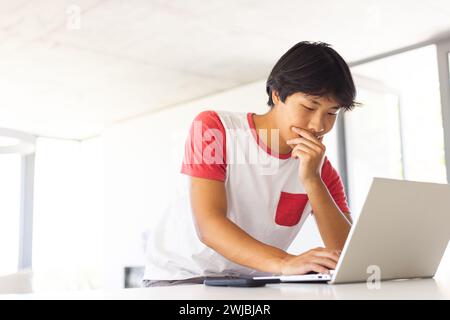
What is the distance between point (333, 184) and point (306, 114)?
0.30m

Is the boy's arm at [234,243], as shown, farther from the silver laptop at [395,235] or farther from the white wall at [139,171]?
the white wall at [139,171]

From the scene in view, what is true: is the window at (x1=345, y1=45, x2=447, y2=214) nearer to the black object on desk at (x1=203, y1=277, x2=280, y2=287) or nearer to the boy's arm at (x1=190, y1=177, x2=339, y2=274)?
the boy's arm at (x1=190, y1=177, x2=339, y2=274)

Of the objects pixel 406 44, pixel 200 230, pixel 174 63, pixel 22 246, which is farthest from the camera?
pixel 22 246

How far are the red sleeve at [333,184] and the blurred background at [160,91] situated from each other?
74 centimetres

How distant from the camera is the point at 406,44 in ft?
14.4

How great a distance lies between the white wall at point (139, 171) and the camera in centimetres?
599

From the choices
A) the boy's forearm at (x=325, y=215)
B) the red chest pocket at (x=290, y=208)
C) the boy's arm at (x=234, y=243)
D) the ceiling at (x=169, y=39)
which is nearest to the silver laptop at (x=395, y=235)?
the boy's arm at (x=234, y=243)

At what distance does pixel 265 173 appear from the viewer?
1566 millimetres

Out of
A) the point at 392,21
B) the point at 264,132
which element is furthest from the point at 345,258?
the point at 392,21

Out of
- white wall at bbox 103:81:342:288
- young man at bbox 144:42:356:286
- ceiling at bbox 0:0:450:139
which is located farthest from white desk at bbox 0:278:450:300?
white wall at bbox 103:81:342:288

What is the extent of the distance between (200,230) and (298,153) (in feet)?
1.06

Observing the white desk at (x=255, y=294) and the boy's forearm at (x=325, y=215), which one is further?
the boy's forearm at (x=325, y=215)

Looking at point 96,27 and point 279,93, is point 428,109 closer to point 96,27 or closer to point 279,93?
point 96,27

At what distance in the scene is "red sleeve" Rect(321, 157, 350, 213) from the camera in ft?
5.86
